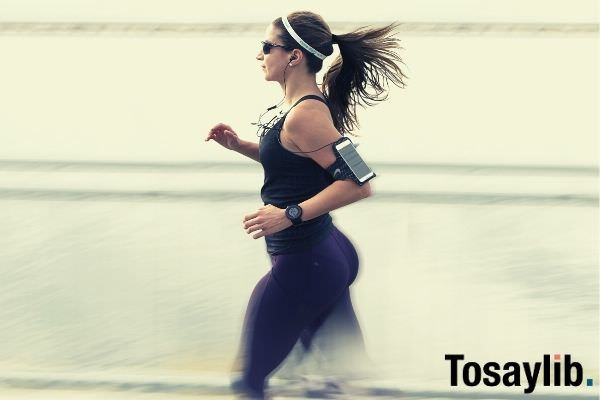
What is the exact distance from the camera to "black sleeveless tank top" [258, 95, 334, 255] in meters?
3.49

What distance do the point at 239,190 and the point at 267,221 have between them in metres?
1.29

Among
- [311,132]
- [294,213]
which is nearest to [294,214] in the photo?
[294,213]

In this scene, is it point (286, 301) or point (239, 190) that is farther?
point (239, 190)

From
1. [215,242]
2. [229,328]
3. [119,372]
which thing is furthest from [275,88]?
[119,372]

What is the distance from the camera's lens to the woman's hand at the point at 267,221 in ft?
11.2

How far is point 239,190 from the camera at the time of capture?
15.4ft

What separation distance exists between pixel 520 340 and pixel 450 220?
55 cm

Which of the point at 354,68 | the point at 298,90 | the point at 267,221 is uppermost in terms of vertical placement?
the point at 354,68

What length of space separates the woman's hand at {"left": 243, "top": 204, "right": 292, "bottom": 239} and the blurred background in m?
1.27

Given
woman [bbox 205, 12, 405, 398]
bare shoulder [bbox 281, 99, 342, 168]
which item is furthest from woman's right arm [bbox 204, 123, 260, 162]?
bare shoulder [bbox 281, 99, 342, 168]

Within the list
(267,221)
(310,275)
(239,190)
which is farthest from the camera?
(239,190)

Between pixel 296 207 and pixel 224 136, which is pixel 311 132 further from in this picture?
pixel 224 136

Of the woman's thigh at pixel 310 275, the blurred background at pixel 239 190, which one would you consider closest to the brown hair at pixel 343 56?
the woman's thigh at pixel 310 275

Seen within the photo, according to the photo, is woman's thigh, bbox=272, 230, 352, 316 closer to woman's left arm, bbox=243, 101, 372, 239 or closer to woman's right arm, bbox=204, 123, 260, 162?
woman's left arm, bbox=243, 101, 372, 239
